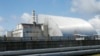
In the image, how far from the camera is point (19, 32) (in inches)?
2181

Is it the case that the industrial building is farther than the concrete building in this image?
Yes

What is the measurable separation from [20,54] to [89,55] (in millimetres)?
6295

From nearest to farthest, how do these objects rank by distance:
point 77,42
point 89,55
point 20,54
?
point 20,54 < point 89,55 < point 77,42

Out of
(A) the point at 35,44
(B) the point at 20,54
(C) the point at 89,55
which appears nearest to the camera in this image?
(B) the point at 20,54

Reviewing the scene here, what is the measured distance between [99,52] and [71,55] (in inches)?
142

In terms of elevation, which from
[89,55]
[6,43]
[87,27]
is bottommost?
[89,55]

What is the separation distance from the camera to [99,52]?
18922 mm

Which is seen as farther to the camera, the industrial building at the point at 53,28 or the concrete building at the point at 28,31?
the industrial building at the point at 53,28

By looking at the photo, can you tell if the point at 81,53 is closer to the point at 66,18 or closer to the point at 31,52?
the point at 31,52

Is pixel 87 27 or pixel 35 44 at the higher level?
pixel 87 27

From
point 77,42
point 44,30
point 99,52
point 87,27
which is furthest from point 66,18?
point 99,52

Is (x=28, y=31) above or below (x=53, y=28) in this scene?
below

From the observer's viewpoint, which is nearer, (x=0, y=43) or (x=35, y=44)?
(x=0, y=43)

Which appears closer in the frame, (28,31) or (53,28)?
(28,31)
